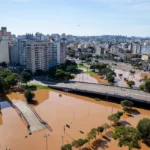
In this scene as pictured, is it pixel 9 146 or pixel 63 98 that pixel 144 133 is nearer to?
pixel 9 146

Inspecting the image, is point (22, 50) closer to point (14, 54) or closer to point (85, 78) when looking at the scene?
point (14, 54)

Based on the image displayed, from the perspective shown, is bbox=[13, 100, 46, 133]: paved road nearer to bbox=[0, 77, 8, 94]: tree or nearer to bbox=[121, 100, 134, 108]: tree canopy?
bbox=[0, 77, 8, 94]: tree

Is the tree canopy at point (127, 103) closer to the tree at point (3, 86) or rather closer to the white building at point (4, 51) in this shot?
the tree at point (3, 86)

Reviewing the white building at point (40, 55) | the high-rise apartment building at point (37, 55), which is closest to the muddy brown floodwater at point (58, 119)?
the high-rise apartment building at point (37, 55)

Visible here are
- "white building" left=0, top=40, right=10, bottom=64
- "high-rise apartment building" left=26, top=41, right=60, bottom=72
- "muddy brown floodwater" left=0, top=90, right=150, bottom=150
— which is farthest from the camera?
"white building" left=0, top=40, right=10, bottom=64

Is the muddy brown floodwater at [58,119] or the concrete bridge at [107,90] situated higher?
the concrete bridge at [107,90]

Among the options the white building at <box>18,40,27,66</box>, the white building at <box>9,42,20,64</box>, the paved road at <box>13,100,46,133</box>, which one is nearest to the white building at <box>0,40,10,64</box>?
the white building at <box>9,42,20,64</box>
